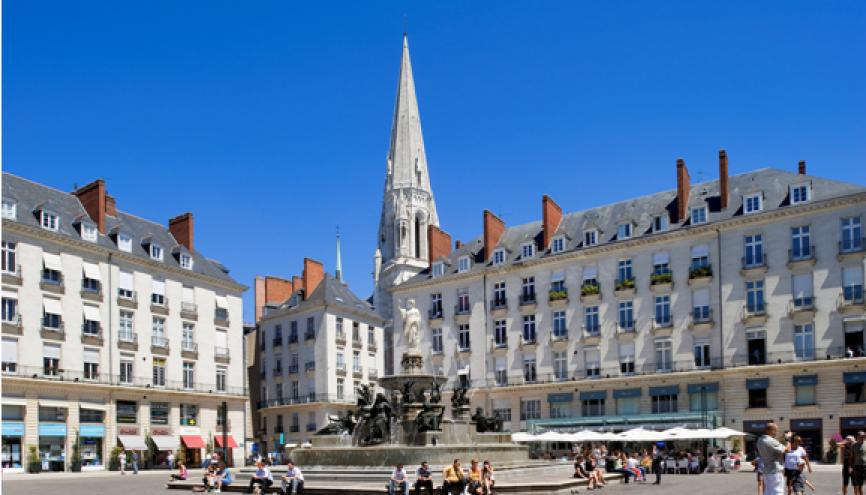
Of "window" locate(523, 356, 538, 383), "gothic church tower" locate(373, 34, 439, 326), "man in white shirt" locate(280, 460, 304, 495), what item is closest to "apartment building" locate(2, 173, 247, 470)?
"window" locate(523, 356, 538, 383)

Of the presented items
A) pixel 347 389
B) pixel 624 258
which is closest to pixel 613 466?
pixel 624 258

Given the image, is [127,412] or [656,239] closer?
[127,412]

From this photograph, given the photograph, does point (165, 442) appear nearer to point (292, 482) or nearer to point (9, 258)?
point (9, 258)

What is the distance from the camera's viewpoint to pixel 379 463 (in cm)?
2773

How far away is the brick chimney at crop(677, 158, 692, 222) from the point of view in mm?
51975

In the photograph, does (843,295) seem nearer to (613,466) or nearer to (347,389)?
(613,466)

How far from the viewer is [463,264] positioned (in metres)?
61.3

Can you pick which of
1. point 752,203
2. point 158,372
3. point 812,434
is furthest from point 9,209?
point 812,434

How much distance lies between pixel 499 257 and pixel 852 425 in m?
24.2

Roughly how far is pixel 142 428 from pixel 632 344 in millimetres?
29073

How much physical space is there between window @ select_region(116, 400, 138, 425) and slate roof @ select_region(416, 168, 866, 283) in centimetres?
2155

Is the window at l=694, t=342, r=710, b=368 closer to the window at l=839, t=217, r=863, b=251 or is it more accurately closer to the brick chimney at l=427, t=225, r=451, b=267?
the window at l=839, t=217, r=863, b=251

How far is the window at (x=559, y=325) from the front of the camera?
5475 cm

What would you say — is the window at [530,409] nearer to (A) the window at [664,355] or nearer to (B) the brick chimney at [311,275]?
(A) the window at [664,355]
